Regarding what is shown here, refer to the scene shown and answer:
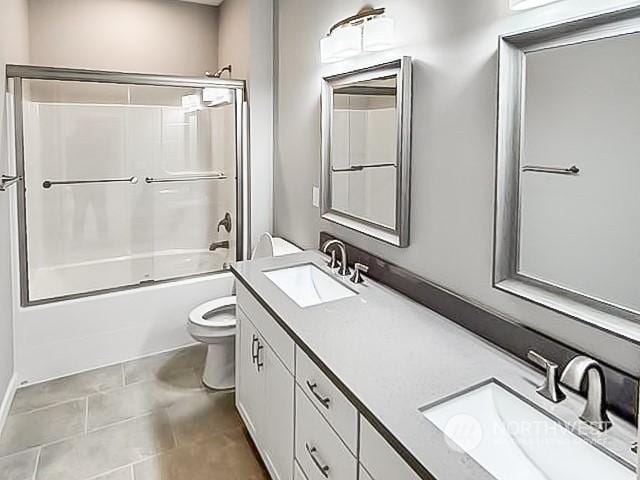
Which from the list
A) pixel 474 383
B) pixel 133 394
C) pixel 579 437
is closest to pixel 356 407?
pixel 474 383

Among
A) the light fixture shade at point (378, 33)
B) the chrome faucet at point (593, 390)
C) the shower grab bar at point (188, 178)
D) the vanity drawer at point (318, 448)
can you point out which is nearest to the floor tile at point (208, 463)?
the vanity drawer at point (318, 448)

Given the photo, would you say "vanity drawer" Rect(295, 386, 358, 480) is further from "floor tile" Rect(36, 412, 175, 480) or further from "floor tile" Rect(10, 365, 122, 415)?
"floor tile" Rect(10, 365, 122, 415)

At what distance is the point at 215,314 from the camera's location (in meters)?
3.08

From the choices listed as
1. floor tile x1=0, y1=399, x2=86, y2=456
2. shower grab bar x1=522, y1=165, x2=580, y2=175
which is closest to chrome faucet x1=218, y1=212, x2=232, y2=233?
floor tile x1=0, y1=399, x2=86, y2=456

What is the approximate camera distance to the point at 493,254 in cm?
155

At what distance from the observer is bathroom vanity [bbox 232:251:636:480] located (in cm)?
110

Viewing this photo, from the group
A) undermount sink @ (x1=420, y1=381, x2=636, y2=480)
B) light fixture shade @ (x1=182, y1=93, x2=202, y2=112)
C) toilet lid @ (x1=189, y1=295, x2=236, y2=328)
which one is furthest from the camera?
light fixture shade @ (x1=182, y1=93, x2=202, y2=112)

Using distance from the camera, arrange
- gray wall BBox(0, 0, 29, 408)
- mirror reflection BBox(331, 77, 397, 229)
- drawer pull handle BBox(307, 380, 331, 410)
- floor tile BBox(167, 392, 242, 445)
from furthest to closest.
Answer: gray wall BBox(0, 0, 29, 408), floor tile BBox(167, 392, 242, 445), mirror reflection BBox(331, 77, 397, 229), drawer pull handle BBox(307, 380, 331, 410)

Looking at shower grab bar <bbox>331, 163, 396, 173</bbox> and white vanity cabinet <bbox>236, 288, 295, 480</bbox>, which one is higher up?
A: shower grab bar <bbox>331, 163, 396, 173</bbox>

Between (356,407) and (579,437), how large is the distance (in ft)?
1.69

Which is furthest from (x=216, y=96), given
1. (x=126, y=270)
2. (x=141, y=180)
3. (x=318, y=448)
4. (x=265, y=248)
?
(x=318, y=448)

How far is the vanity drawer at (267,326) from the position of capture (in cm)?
177

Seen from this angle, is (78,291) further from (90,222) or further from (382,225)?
(382,225)

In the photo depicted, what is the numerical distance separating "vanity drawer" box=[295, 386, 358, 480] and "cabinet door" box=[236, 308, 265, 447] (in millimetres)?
433
